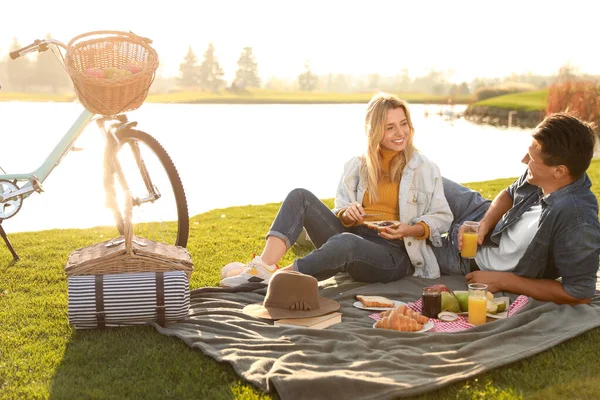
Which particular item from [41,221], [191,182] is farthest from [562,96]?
[41,221]

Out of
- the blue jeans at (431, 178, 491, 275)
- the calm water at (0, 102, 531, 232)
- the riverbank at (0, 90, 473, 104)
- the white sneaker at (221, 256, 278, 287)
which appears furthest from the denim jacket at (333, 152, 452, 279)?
the riverbank at (0, 90, 473, 104)

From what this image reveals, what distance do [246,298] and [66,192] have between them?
7947mm

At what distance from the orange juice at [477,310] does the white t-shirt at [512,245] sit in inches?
24.0

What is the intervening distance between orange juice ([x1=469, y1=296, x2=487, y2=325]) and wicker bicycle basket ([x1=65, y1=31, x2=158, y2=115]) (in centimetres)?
243

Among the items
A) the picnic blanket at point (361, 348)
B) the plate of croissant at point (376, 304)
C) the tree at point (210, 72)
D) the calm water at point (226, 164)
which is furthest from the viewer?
the tree at point (210, 72)

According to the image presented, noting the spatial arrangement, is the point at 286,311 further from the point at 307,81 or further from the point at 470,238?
the point at 307,81

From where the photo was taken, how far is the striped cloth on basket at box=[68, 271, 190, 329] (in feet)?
12.5

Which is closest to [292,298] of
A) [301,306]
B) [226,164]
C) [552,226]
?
[301,306]

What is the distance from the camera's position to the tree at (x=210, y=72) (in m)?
93.6

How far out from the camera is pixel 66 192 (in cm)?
1159

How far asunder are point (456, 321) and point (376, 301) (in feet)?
1.66

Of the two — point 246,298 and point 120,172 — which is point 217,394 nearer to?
point 246,298

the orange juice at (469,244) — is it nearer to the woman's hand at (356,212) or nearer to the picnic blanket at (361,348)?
the picnic blanket at (361,348)

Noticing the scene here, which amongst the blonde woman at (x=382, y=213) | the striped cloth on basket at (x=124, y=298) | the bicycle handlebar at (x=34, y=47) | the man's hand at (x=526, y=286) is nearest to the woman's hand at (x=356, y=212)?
the blonde woman at (x=382, y=213)
